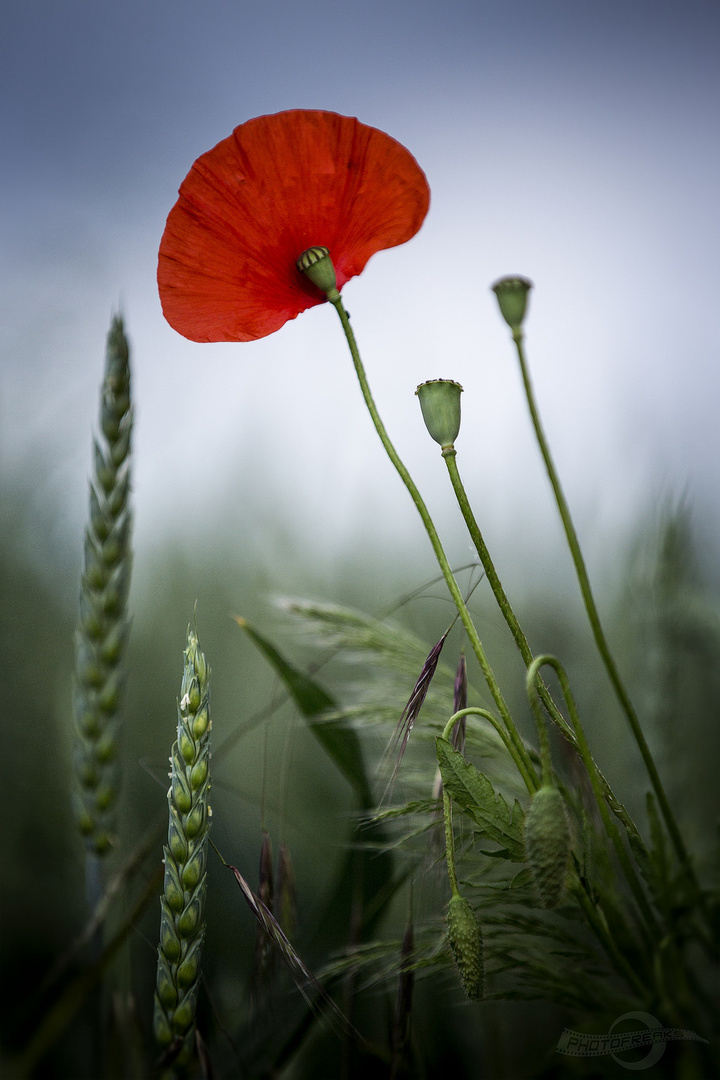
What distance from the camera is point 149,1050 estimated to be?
0.33m

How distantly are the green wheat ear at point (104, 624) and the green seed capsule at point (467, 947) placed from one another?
15cm

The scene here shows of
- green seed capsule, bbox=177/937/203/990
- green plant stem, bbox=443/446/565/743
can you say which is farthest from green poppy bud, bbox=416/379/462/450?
green seed capsule, bbox=177/937/203/990

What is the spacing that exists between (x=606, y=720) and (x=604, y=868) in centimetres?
44

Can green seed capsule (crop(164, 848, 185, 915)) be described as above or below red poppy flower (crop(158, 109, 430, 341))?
below

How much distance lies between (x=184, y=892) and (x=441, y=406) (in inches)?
8.8

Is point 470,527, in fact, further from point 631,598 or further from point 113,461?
point 631,598

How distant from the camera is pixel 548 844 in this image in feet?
0.73

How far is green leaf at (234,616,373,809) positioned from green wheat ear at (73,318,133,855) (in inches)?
3.5

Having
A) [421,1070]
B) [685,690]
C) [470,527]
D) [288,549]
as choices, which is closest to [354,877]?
[421,1070]

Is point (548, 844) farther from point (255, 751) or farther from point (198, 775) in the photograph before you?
point (255, 751)

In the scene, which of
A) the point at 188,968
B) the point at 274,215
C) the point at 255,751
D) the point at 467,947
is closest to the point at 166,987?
the point at 188,968

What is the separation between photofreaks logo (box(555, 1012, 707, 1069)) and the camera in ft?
0.83

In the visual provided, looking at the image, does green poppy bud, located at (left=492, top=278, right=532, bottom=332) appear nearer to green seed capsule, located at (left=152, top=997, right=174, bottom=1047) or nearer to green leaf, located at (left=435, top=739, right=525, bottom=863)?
green leaf, located at (left=435, top=739, right=525, bottom=863)

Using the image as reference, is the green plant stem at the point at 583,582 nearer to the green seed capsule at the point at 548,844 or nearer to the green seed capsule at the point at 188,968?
the green seed capsule at the point at 548,844
